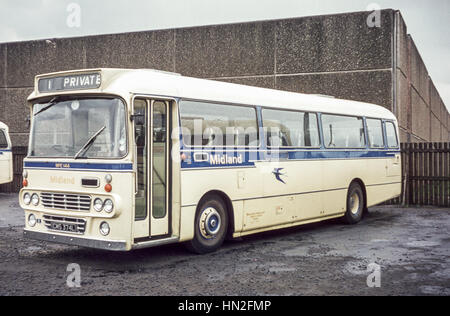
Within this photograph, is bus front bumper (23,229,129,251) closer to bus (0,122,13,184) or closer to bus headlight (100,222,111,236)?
bus headlight (100,222,111,236)

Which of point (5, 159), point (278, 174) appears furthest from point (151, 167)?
point (5, 159)

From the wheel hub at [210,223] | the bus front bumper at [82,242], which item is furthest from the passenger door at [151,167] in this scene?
the wheel hub at [210,223]

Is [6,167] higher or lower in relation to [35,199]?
higher

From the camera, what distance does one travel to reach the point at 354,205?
13562 millimetres

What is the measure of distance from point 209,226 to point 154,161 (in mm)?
1564

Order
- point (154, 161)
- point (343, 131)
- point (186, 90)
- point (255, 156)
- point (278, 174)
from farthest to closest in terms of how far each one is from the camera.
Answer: point (343, 131), point (278, 174), point (255, 156), point (186, 90), point (154, 161)

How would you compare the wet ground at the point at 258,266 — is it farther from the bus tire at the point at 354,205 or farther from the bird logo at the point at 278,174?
the bus tire at the point at 354,205

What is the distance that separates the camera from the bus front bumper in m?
7.82

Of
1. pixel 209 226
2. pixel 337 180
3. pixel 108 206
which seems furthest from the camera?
pixel 337 180

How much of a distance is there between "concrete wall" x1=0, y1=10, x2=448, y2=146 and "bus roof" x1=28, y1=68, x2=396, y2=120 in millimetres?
4914

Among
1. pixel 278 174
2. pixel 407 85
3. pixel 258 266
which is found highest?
pixel 407 85

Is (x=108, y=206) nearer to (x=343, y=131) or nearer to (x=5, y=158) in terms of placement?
(x=343, y=131)

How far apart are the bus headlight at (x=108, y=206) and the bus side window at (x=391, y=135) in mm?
9208

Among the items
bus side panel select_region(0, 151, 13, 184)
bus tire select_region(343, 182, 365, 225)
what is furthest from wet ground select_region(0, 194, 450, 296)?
bus side panel select_region(0, 151, 13, 184)
